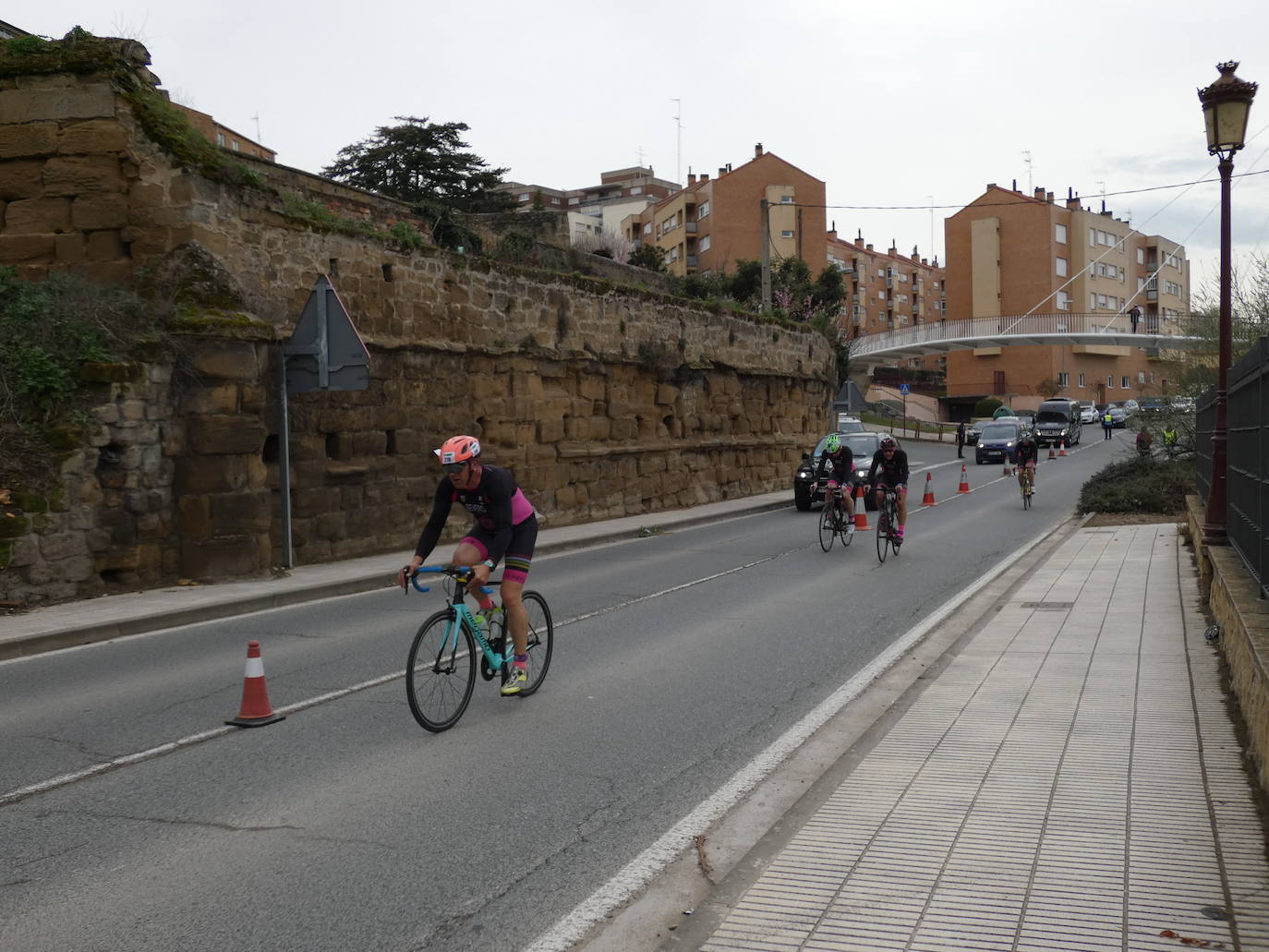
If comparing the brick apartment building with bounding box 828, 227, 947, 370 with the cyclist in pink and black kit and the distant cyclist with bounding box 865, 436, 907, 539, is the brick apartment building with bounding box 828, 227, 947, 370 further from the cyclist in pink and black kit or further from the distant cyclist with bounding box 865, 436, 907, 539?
the cyclist in pink and black kit

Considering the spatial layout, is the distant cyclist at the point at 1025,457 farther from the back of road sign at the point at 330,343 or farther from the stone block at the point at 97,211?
the stone block at the point at 97,211

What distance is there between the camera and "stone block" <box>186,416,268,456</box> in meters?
12.3

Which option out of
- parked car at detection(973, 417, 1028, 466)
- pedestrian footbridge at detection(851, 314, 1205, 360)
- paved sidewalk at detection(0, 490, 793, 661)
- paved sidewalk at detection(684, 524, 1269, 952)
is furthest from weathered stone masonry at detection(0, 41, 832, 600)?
pedestrian footbridge at detection(851, 314, 1205, 360)

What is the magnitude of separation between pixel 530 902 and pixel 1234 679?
4.61 metres

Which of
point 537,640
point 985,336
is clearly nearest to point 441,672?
point 537,640

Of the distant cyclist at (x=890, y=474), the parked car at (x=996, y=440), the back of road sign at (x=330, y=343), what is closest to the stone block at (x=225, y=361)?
the back of road sign at (x=330, y=343)

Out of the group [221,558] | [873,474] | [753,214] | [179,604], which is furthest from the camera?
[753,214]

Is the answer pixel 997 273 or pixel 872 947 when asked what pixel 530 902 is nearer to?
pixel 872 947

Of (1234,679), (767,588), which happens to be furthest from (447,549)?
(1234,679)

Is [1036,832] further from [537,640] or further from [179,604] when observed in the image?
[179,604]

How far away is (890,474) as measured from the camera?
1550 cm

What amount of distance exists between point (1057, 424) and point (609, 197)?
2861 inches

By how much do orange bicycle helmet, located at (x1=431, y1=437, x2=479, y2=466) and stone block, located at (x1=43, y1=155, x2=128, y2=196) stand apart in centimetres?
826

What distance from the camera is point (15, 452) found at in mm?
10766
